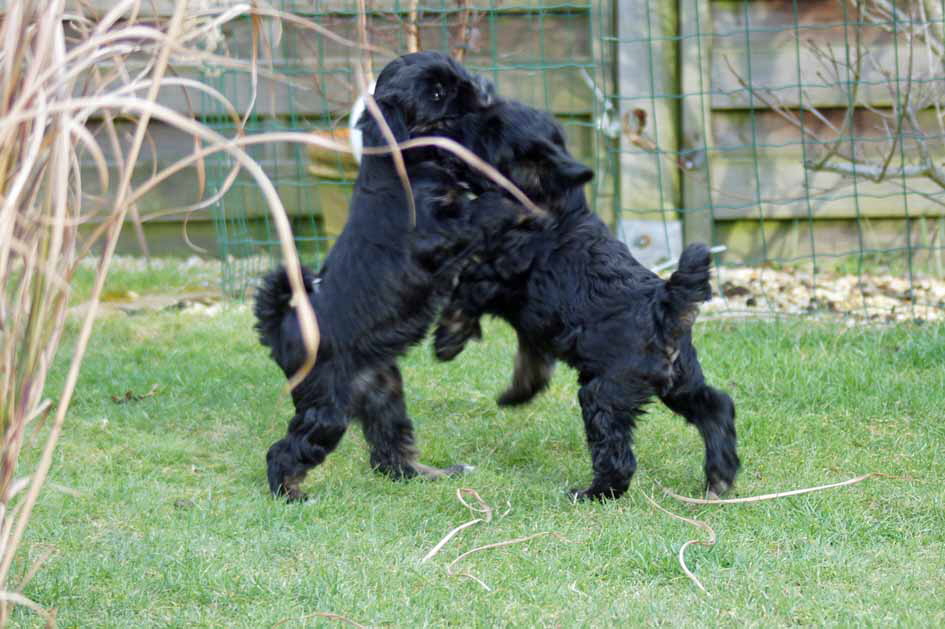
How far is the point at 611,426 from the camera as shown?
331cm

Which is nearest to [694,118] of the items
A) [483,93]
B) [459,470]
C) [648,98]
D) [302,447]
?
[648,98]

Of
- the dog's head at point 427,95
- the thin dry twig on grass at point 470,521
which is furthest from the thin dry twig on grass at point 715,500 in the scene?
the dog's head at point 427,95

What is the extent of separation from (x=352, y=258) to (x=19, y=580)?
142cm

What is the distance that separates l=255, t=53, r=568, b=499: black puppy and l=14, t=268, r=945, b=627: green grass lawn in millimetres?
328

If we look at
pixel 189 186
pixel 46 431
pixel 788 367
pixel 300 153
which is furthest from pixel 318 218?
pixel 788 367

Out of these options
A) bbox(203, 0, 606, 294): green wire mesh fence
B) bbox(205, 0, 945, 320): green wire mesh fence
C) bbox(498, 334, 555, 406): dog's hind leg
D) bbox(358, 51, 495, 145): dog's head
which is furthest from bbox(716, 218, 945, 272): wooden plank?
bbox(358, 51, 495, 145): dog's head

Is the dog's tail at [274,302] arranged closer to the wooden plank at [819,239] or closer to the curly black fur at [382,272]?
the curly black fur at [382,272]

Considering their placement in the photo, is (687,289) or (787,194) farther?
(787,194)

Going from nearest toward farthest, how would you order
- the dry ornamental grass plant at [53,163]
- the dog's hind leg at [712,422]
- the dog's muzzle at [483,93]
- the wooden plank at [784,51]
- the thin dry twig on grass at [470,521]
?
the dry ornamental grass plant at [53,163], the thin dry twig on grass at [470,521], the dog's hind leg at [712,422], the dog's muzzle at [483,93], the wooden plank at [784,51]

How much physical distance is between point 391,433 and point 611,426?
877 millimetres

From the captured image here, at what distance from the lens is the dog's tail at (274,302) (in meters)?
3.52

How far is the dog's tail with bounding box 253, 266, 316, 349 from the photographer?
11.5ft

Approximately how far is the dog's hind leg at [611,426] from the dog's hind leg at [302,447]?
0.86 meters

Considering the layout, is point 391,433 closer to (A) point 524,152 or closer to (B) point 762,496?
(A) point 524,152
